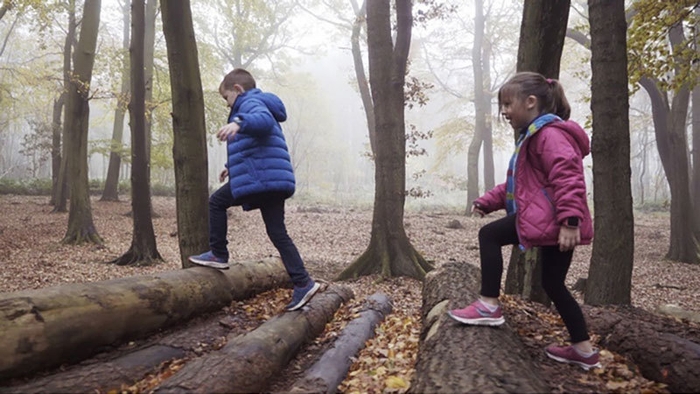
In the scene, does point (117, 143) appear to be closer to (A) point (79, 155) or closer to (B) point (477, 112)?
(A) point (79, 155)

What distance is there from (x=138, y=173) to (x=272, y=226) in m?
6.36

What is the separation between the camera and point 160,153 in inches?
675

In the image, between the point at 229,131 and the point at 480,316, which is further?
the point at 229,131

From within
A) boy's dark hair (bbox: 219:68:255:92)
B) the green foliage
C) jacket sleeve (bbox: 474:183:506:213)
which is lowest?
jacket sleeve (bbox: 474:183:506:213)

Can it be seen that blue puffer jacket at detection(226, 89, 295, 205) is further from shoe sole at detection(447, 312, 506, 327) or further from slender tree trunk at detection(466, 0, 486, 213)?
slender tree trunk at detection(466, 0, 486, 213)

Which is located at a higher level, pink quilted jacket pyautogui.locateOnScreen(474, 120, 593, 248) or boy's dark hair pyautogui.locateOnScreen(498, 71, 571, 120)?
boy's dark hair pyautogui.locateOnScreen(498, 71, 571, 120)

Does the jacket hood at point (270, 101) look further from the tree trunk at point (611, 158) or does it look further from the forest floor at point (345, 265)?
the tree trunk at point (611, 158)

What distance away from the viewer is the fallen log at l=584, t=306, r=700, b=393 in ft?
8.54

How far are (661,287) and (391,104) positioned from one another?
276 inches

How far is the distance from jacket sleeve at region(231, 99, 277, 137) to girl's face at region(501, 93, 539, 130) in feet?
6.35

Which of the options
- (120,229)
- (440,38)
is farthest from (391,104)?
(440,38)

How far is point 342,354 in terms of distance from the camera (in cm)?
366

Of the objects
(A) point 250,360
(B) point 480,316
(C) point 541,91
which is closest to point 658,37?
(C) point 541,91

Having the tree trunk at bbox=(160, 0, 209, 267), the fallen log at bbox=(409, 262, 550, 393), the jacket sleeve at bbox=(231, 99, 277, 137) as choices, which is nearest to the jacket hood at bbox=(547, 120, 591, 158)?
the fallen log at bbox=(409, 262, 550, 393)
